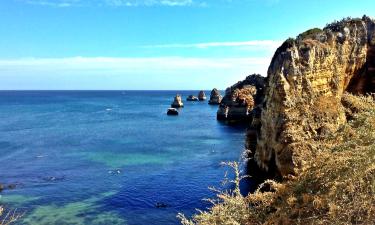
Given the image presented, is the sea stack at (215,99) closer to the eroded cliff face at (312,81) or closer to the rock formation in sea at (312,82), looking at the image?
the rock formation in sea at (312,82)

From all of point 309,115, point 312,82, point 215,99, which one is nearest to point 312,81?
point 312,82

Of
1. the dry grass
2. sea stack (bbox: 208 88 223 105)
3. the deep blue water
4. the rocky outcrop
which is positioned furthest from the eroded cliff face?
sea stack (bbox: 208 88 223 105)

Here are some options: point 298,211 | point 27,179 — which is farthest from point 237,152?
point 298,211

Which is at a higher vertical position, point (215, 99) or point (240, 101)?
point (240, 101)

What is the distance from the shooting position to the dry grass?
11578mm

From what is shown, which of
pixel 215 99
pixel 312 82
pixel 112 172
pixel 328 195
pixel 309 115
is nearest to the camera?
pixel 328 195

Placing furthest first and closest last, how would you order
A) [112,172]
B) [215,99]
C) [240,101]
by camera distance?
[215,99], [240,101], [112,172]

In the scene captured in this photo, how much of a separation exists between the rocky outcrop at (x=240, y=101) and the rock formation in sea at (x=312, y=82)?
54.7m

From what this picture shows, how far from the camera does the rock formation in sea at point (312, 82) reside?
123 ft

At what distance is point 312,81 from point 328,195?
2940 cm

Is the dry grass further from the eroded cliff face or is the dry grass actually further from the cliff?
the eroded cliff face

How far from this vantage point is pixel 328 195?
1204cm

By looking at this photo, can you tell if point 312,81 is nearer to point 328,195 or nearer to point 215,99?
point 328,195

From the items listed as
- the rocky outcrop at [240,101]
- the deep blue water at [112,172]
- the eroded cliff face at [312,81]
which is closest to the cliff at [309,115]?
the eroded cliff face at [312,81]
